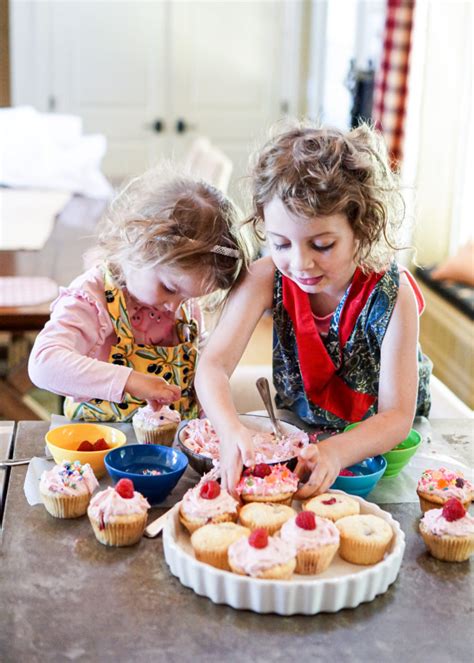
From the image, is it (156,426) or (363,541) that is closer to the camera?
(363,541)

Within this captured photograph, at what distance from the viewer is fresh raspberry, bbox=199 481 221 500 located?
1.26 m

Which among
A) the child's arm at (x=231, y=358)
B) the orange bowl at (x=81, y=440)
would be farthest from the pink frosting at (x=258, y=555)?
the orange bowl at (x=81, y=440)

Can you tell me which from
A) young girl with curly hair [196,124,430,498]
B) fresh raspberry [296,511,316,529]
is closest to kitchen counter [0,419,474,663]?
fresh raspberry [296,511,316,529]

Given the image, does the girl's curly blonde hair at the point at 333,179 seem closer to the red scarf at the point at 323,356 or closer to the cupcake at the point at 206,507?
the red scarf at the point at 323,356

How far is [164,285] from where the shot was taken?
175cm

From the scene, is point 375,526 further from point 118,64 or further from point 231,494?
point 118,64

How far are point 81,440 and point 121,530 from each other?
342mm

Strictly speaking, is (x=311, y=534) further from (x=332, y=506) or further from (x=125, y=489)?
(x=125, y=489)

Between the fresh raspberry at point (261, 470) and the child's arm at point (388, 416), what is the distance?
0.18ft

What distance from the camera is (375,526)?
1.21m

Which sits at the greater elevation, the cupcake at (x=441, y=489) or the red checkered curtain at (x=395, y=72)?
the red checkered curtain at (x=395, y=72)

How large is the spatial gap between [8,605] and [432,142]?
3565 millimetres

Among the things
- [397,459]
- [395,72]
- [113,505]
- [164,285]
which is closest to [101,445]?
[113,505]

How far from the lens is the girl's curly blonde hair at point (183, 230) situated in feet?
5.49
